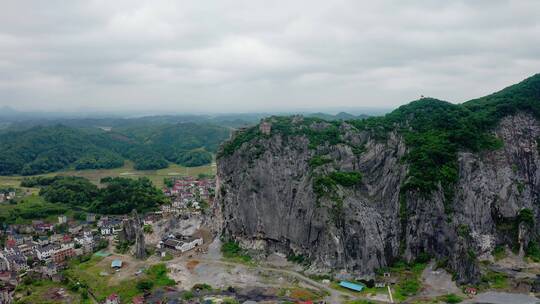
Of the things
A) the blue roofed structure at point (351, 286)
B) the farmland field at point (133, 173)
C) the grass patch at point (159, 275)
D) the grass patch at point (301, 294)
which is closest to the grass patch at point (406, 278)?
the blue roofed structure at point (351, 286)

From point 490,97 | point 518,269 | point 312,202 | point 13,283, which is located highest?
point 490,97

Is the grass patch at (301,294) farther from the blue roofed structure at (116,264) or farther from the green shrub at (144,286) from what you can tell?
the blue roofed structure at (116,264)

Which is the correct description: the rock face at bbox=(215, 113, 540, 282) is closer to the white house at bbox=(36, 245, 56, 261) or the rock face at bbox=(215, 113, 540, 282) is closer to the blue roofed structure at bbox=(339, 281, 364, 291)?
the blue roofed structure at bbox=(339, 281, 364, 291)

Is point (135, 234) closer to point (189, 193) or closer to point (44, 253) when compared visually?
point (44, 253)

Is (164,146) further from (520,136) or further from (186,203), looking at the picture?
(520,136)

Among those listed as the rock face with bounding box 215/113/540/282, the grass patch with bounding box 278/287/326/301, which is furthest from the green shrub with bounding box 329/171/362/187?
the grass patch with bounding box 278/287/326/301

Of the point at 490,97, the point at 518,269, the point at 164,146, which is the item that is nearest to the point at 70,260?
the point at 518,269
